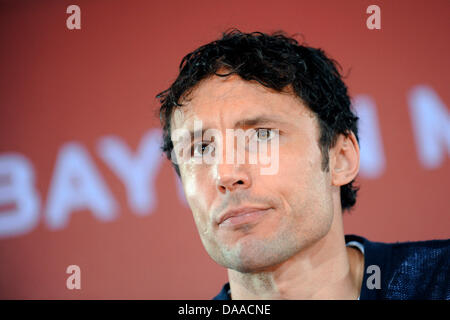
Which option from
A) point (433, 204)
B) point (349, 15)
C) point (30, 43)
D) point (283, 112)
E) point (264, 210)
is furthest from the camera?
point (30, 43)

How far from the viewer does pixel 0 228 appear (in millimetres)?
2822

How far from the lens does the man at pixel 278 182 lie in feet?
4.08

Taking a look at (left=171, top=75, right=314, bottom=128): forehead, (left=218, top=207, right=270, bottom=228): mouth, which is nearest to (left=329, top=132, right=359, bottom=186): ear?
(left=171, top=75, right=314, bottom=128): forehead

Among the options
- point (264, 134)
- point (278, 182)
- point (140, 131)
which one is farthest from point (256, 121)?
point (140, 131)

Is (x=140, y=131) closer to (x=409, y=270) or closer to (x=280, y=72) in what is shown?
(x=280, y=72)

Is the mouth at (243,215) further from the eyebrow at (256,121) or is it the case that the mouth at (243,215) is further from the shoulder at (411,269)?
the shoulder at (411,269)

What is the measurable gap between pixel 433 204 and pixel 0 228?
2.44 meters

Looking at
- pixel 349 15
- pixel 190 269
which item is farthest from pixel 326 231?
pixel 349 15

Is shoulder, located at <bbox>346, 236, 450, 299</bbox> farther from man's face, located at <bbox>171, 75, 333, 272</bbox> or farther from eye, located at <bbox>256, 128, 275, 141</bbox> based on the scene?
eye, located at <bbox>256, 128, 275, 141</bbox>

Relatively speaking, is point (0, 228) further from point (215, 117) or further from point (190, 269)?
point (215, 117)

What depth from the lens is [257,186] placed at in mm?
1239

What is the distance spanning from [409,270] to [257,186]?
52 cm

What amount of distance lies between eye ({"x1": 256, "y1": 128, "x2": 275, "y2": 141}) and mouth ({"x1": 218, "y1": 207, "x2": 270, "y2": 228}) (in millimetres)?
207

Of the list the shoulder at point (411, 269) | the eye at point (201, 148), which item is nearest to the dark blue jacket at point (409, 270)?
the shoulder at point (411, 269)
